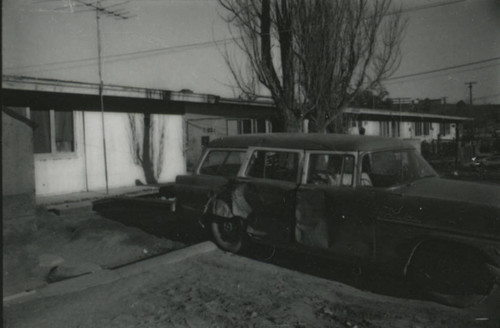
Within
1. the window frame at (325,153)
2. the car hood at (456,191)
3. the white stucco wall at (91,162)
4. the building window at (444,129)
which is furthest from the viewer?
the building window at (444,129)

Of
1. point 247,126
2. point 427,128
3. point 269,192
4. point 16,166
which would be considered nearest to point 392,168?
point 269,192

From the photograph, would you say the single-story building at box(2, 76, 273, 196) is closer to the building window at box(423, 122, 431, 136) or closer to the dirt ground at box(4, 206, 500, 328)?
the dirt ground at box(4, 206, 500, 328)

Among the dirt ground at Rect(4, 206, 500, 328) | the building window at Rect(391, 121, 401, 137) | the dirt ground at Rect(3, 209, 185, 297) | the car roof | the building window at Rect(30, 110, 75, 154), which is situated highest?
the building window at Rect(391, 121, 401, 137)

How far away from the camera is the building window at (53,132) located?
11.7 meters

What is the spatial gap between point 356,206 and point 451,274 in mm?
1183

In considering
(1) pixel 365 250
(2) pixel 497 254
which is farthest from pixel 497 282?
(1) pixel 365 250

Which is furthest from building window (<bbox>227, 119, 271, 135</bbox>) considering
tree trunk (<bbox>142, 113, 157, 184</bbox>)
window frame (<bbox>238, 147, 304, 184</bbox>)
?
window frame (<bbox>238, 147, 304, 184</bbox>)

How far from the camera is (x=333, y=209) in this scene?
487 centimetres

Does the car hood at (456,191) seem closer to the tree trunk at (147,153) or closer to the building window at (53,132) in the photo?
the building window at (53,132)

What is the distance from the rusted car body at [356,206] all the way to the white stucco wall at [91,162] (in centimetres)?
Result: 712

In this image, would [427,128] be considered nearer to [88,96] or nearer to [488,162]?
[488,162]

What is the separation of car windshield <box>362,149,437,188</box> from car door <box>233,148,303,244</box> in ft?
2.94

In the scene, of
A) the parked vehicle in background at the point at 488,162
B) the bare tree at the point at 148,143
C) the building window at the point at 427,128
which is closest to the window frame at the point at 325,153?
the bare tree at the point at 148,143

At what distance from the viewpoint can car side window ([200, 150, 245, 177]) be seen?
620cm
